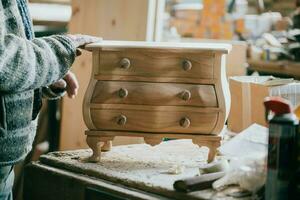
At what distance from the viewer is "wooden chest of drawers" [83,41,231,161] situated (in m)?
1.82

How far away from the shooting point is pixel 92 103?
1.88 meters

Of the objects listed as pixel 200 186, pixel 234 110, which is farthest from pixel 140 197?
pixel 234 110

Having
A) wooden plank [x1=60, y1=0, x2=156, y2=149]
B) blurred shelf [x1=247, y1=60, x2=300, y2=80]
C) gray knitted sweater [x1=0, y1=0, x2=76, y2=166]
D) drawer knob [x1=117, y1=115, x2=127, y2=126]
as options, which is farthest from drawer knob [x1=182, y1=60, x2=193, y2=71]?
blurred shelf [x1=247, y1=60, x2=300, y2=80]

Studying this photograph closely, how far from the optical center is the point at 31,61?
4.89 ft

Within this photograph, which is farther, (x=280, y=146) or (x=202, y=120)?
(x=202, y=120)

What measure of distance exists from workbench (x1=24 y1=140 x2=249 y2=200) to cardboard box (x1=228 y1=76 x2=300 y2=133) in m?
0.28

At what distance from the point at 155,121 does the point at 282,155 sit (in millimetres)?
537

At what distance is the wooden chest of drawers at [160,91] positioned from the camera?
182 cm

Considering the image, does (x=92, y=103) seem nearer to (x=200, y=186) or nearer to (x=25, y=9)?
(x=25, y=9)

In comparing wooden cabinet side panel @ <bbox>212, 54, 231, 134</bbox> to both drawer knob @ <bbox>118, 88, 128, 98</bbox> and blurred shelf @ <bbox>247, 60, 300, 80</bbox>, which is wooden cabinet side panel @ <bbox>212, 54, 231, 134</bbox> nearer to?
drawer knob @ <bbox>118, 88, 128, 98</bbox>

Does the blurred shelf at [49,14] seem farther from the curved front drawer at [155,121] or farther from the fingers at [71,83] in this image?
the curved front drawer at [155,121]

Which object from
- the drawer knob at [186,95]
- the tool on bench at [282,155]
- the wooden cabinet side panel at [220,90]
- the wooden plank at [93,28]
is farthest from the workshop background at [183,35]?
the tool on bench at [282,155]

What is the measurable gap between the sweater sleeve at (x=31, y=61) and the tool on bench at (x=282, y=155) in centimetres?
62

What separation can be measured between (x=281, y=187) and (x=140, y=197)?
404mm
